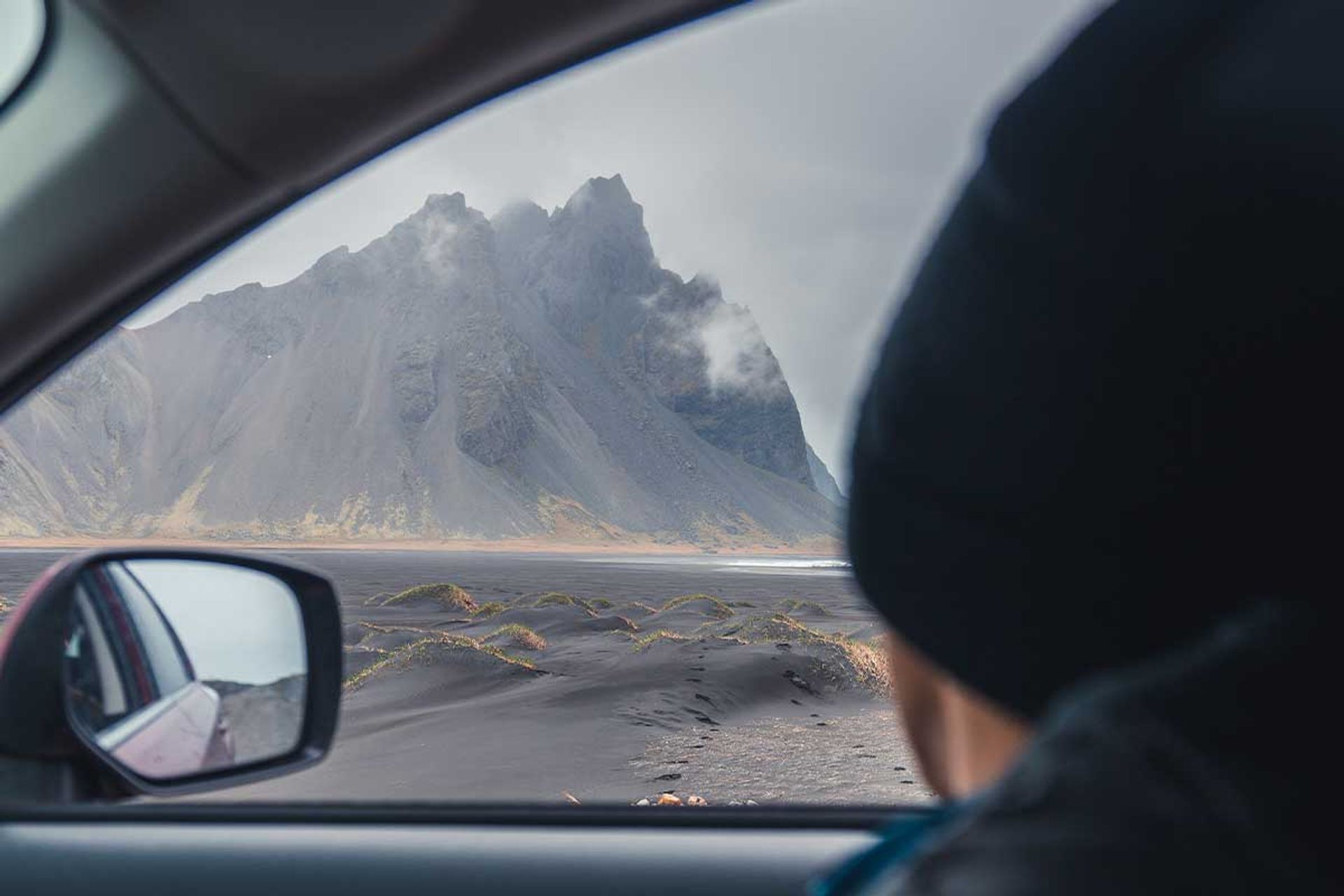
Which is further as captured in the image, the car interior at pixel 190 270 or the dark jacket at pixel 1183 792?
the car interior at pixel 190 270

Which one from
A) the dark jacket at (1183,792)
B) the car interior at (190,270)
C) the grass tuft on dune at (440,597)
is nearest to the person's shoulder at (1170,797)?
the dark jacket at (1183,792)

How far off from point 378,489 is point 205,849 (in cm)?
4302

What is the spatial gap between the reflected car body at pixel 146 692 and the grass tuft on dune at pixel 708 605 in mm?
4053

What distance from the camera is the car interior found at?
161cm

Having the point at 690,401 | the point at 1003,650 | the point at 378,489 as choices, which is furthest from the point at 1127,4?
the point at 378,489

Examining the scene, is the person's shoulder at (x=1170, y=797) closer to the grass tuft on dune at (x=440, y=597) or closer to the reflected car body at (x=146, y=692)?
the reflected car body at (x=146, y=692)

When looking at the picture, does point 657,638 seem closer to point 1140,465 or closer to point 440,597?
point 440,597

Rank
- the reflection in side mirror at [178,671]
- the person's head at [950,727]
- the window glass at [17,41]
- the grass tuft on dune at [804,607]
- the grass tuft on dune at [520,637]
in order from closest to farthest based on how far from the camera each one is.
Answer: the person's head at [950,727], the window glass at [17,41], the reflection in side mirror at [178,671], the grass tuft on dune at [520,637], the grass tuft on dune at [804,607]

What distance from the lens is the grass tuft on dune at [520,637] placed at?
216 inches

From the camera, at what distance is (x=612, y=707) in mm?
4484

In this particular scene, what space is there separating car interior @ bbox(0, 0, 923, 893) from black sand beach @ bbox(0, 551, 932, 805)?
0.51 feet

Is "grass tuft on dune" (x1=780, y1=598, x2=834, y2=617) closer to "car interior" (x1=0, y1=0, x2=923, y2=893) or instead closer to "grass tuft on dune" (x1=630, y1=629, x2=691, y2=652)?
"grass tuft on dune" (x1=630, y1=629, x2=691, y2=652)

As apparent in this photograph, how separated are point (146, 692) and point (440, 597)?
5.26 m

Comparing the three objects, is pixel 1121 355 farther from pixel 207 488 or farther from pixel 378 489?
pixel 378 489
